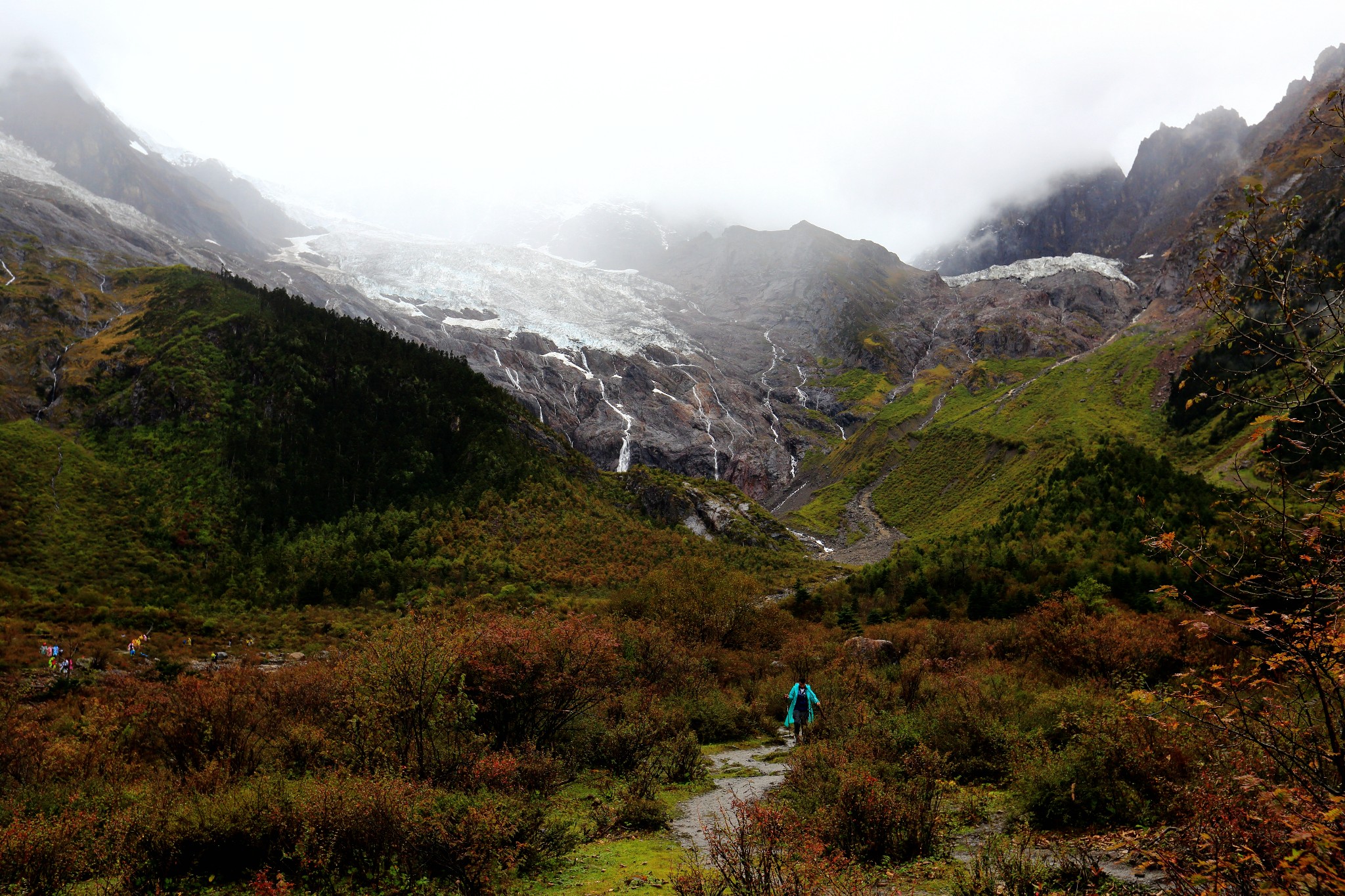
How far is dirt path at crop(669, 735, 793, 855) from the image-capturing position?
10453 mm

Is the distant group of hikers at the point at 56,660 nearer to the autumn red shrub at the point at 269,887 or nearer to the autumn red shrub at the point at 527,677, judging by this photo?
the autumn red shrub at the point at 527,677

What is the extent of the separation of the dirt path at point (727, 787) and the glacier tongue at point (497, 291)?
124815 millimetres

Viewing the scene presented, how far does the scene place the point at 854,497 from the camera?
9681 cm

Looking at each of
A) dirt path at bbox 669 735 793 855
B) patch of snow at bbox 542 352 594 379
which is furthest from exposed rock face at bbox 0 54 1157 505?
dirt path at bbox 669 735 793 855

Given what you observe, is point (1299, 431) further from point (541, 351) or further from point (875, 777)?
point (541, 351)

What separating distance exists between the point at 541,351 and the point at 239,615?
10501cm

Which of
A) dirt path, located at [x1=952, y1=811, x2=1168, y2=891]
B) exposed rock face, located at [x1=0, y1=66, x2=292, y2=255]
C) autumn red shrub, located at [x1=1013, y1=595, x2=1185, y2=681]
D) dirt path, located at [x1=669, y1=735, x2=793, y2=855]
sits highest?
exposed rock face, located at [x1=0, y1=66, x2=292, y2=255]

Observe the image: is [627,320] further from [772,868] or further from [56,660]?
[772,868]

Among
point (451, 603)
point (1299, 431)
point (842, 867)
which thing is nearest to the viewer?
point (1299, 431)

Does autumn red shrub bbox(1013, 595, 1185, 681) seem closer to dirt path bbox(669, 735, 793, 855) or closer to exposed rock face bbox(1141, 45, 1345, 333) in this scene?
dirt path bbox(669, 735, 793, 855)

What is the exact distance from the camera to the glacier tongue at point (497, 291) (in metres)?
144

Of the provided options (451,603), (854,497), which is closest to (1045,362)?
(854,497)

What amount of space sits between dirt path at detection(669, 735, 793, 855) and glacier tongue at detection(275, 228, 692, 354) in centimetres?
12482

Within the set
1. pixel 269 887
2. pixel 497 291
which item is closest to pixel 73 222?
pixel 497 291
